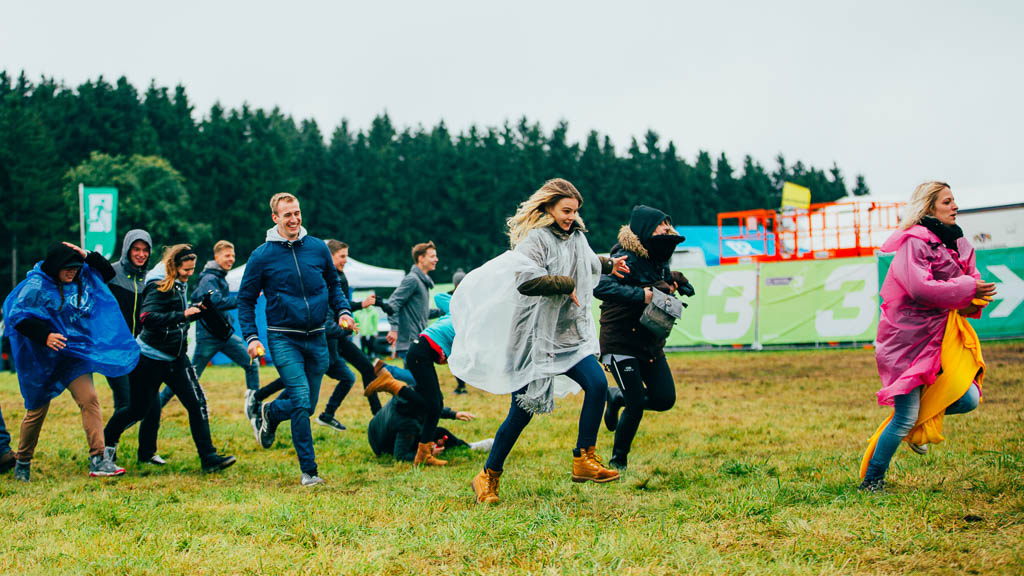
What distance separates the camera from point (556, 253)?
4.66m

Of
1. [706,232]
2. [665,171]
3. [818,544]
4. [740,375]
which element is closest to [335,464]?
[818,544]

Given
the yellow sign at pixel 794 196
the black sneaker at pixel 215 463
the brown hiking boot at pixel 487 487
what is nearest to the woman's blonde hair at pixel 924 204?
the brown hiking boot at pixel 487 487

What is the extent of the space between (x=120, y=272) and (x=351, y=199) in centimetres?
5750

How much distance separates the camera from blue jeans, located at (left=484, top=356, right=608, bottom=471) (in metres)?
4.64

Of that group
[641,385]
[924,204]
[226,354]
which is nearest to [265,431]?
[226,354]

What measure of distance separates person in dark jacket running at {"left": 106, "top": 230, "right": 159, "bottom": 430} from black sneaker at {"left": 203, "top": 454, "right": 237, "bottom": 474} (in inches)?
23.6

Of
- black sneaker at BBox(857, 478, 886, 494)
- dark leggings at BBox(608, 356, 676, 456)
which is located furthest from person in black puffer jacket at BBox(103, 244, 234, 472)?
black sneaker at BBox(857, 478, 886, 494)

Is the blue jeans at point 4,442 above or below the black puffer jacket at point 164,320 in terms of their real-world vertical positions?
below

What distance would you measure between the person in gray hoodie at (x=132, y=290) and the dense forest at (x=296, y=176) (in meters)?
46.6

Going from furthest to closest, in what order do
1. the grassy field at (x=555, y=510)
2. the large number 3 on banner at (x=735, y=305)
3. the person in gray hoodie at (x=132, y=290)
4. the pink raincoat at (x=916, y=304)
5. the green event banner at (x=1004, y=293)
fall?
the large number 3 on banner at (x=735, y=305) < the green event banner at (x=1004, y=293) < the person in gray hoodie at (x=132, y=290) < the pink raincoat at (x=916, y=304) < the grassy field at (x=555, y=510)

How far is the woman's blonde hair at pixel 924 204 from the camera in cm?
461

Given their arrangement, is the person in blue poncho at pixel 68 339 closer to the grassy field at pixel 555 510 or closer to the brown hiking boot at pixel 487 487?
the grassy field at pixel 555 510

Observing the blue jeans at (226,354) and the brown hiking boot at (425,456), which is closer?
the brown hiking boot at (425,456)

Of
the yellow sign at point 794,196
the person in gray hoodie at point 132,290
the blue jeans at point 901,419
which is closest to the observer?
the blue jeans at point 901,419
